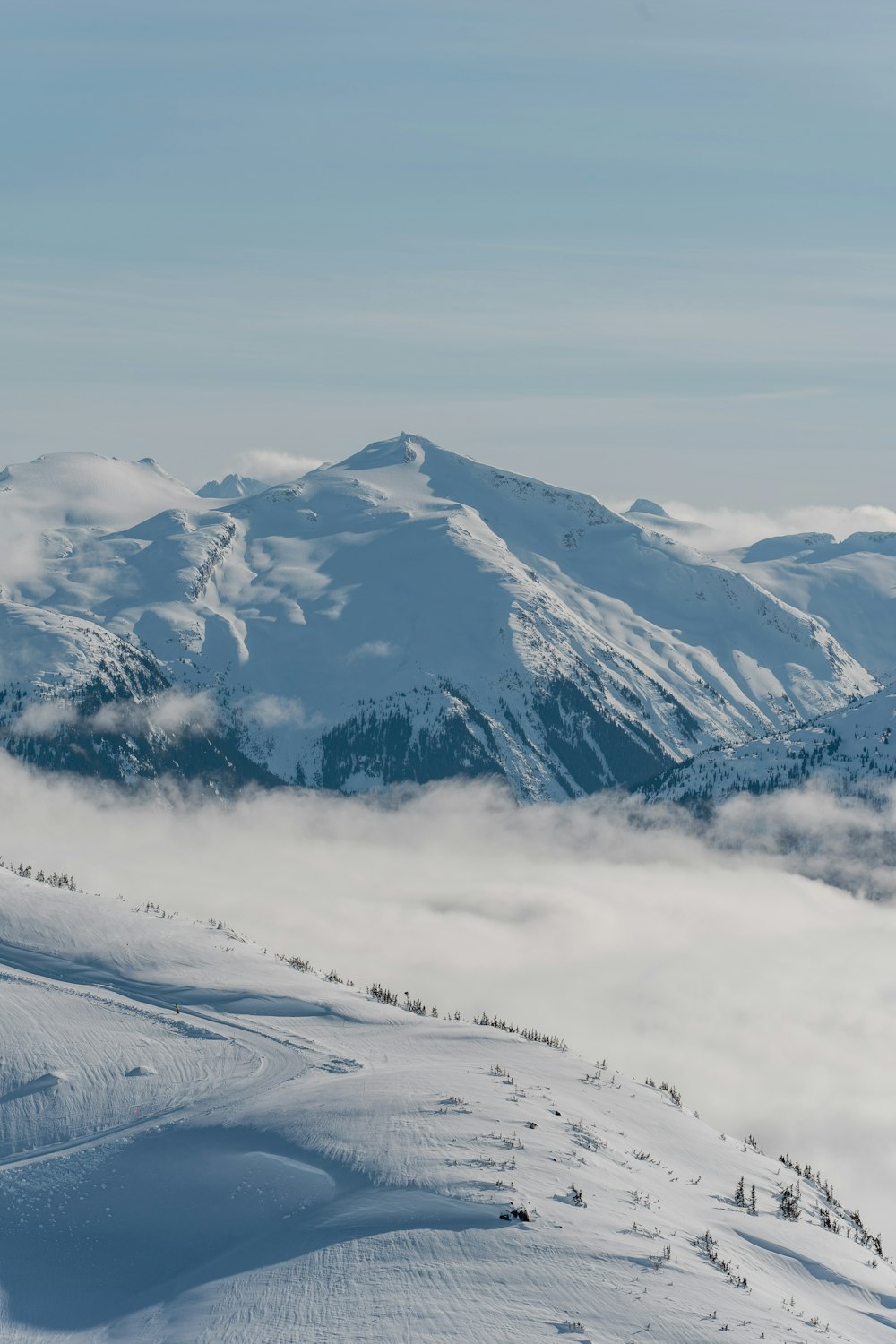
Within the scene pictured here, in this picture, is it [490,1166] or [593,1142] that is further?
[593,1142]

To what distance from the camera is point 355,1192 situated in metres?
38.1

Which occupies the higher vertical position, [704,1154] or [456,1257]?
[456,1257]

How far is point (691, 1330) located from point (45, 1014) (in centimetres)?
2978

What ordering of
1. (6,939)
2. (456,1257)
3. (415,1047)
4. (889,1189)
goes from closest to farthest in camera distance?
(456,1257) → (415,1047) → (6,939) → (889,1189)

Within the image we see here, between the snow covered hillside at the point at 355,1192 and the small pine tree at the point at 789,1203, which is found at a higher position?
the snow covered hillside at the point at 355,1192

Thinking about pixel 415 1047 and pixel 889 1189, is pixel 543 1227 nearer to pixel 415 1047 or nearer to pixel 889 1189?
pixel 415 1047

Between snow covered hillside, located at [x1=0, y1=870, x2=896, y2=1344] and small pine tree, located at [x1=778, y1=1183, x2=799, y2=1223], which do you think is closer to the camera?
snow covered hillside, located at [x1=0, y1=870, x2=896, y2=1344]

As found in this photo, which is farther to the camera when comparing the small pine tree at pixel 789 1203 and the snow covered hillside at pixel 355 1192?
the small pine tree at pixel 789 1203

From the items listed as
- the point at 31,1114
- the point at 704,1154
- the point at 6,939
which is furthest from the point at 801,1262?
the point at 6,939

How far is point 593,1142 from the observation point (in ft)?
148

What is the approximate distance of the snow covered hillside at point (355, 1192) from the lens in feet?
106

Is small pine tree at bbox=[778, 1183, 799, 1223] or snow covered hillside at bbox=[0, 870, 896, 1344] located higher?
snow covered hillside at bbox=[0, 870, 896, 1344]

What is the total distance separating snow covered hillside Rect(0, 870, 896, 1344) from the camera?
106 feet

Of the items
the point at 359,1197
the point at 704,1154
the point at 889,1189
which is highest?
the point at 359,1197
